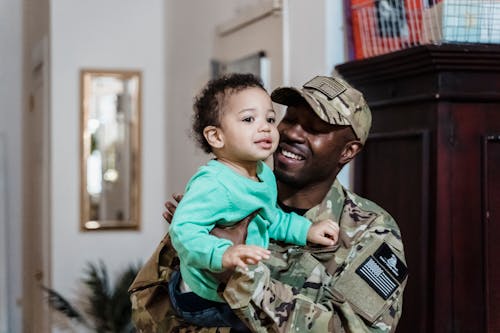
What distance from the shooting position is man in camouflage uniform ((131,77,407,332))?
1541mm

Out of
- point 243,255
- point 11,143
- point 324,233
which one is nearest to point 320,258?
point 324,233

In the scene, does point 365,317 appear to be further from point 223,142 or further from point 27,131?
point 27,131

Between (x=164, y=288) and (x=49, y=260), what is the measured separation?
9.37ft

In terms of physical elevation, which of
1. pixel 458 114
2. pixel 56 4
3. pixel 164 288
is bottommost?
pixel 164 288

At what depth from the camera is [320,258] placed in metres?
1.71

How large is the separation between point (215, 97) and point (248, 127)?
4.1 inches

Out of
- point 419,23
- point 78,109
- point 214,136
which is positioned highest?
point 419,23

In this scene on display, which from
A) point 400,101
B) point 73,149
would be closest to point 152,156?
point 73,149

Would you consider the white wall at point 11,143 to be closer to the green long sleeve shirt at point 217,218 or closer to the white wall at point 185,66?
the white wall at point 185,66

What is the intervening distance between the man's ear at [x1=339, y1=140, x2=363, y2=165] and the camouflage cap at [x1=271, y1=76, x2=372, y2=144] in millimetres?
13

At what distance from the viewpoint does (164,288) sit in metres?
1.87

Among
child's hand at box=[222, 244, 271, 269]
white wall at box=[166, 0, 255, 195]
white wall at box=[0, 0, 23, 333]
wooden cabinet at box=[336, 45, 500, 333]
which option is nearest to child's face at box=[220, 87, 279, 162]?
child's hand at box=[222, 244, 271, 269]

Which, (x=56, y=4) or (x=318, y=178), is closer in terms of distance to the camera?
(x=318, y=178)

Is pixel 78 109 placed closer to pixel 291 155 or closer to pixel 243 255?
pixel 291 155
